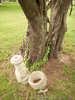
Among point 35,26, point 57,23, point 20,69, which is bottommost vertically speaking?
point 20,69

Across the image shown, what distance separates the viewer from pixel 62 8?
3447mm

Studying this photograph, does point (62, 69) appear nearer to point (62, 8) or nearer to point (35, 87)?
point (35, 87)

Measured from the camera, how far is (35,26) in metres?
3.05

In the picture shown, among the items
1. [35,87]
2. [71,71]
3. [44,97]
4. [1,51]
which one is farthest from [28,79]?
[1,51]

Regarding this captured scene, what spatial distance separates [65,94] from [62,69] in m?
0.73

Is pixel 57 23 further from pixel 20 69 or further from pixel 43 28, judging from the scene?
pixel 20 69

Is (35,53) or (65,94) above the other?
(35,53)

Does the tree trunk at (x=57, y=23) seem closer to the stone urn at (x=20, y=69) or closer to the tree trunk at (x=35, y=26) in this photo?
the tree trunk at (x=35, y=26)

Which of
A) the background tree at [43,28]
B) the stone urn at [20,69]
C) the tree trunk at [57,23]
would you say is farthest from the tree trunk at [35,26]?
the stone urn at [20,69]

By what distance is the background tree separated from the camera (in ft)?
9.54

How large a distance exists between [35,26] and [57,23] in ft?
2.40

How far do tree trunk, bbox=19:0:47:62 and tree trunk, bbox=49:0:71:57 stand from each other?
1.11 ft

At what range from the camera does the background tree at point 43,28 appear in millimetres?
2908

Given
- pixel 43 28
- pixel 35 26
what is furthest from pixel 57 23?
pixel 35 26
